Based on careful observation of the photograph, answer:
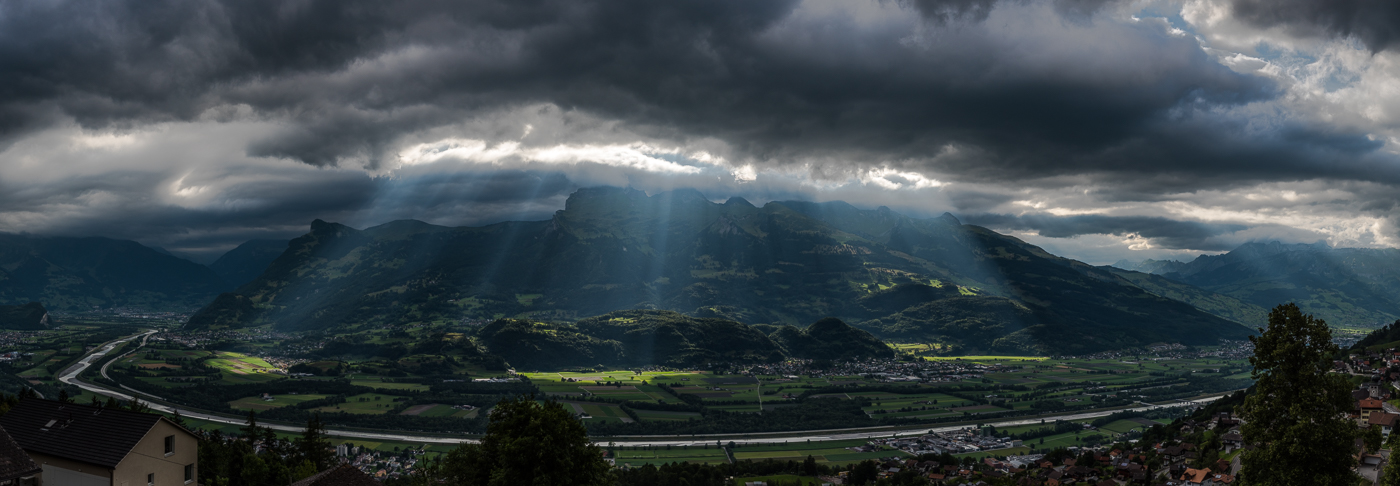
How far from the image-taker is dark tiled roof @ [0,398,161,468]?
29.6 m

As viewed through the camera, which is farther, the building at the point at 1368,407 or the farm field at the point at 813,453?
the farm field at the point at 813,453

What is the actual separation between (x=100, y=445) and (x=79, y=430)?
203cm

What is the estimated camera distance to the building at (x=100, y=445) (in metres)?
29.4

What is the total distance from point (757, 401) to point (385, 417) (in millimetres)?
90110

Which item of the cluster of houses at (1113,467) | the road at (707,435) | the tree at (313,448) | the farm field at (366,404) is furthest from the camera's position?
the farm field at (366,404)

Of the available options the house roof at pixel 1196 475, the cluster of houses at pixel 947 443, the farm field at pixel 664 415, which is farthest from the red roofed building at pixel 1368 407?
the farm field at pixel 664 415

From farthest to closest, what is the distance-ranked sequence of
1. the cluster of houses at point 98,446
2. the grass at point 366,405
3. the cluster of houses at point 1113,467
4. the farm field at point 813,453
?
the grass at point 366,405 → the farm field at point 813,453 → the cluster of houses at point 1113,467 → the cluster of houses at point 98,446

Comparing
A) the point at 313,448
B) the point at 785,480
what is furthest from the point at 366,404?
the point at 313,448

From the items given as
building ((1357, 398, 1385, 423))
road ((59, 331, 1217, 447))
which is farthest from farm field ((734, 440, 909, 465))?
building ((1357, 398, 1385, 423))

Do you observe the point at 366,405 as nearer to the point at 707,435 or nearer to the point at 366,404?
the point at 366,404

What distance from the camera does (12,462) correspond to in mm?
25969

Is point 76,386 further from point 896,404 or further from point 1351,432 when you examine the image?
point 1351,432

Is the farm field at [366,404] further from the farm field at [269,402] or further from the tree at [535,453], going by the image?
the tree at [535,453]

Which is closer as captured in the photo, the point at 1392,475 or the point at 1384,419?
the point at 1392,475
